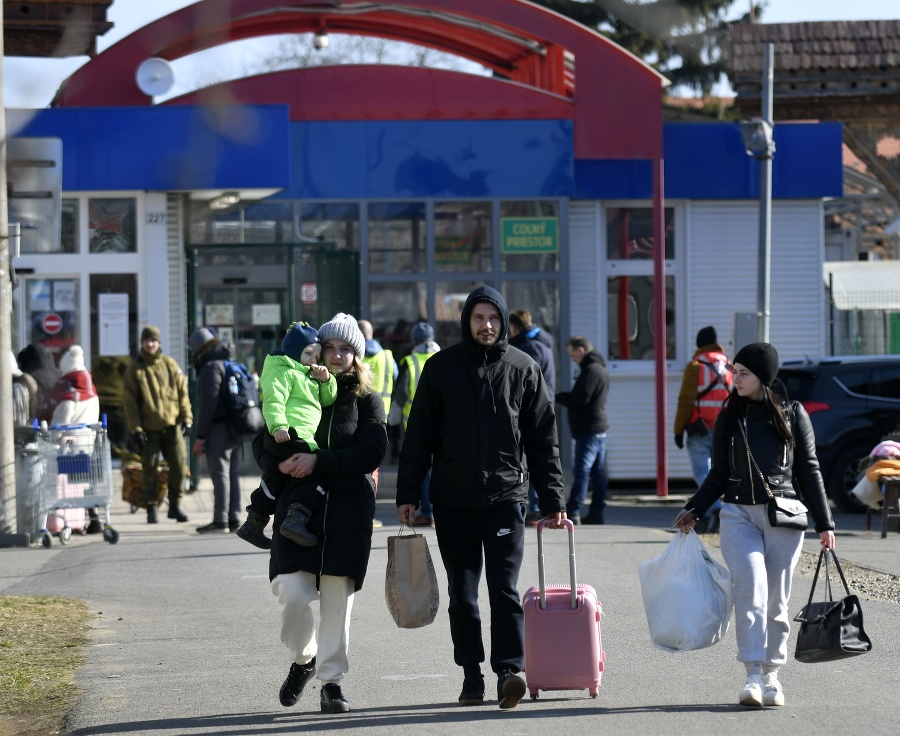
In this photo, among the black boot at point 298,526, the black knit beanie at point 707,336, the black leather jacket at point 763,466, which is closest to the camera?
the black boot at point 298,526

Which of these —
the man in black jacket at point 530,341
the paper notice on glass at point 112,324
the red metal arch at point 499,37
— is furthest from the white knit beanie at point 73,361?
the red metal arch at point 499,37

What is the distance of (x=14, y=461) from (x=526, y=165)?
8.03m

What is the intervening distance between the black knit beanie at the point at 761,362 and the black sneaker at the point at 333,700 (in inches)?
83.5

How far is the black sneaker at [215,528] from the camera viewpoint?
532 inches

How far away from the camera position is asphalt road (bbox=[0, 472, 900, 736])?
5938mm

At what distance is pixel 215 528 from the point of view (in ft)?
44.4

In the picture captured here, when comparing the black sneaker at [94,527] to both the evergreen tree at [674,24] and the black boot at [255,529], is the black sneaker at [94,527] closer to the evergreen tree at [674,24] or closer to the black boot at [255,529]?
the black boot at [255,529]

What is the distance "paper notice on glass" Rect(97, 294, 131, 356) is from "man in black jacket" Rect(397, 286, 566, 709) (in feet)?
38.3

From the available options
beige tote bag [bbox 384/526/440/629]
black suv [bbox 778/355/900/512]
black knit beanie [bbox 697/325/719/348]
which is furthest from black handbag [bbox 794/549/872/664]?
black suv [bbox 778/355/900/512]

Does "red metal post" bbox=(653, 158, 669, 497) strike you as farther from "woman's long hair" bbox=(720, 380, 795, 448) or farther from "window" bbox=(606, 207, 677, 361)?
"woman's long hair" bbox=(720, 380, 795, 448)

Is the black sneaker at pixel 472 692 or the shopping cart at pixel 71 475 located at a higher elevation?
the shopping cart at pixel 71 475

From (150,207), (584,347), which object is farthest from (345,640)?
(150,207)

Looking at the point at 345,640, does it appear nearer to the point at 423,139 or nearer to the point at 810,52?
the point at 423,139

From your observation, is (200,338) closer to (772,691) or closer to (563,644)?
(563,644)
